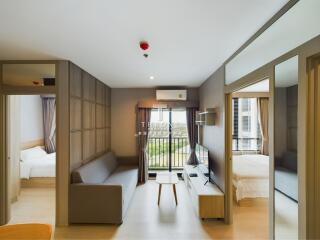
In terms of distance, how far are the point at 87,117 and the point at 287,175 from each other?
10.7 feet

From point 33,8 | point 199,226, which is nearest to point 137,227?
point 199,226

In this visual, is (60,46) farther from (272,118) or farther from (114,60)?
(272,118)

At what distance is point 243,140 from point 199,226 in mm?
3681

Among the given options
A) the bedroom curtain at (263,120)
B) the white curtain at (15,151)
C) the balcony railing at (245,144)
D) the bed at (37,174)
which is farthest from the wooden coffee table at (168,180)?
the bedroom curtain at (263,120)

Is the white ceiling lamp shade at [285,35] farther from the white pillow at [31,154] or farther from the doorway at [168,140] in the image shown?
the white pillow at [31,154]

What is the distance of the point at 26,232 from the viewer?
1323mm

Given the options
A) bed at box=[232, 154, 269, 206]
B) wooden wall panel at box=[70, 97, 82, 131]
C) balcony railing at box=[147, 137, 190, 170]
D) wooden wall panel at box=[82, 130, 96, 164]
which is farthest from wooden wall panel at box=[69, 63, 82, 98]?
bed at box=[232, 154, 269, 206]

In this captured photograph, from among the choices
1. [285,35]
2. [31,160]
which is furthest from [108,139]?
[285,35]

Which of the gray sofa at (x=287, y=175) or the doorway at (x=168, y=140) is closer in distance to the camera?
the gray sofa at (x=287, y=175)

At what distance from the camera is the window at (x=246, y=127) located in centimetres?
573

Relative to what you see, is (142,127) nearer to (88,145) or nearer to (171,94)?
(171,94)

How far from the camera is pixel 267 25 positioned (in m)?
1.72

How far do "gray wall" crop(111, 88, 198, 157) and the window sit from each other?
1777 millimetres

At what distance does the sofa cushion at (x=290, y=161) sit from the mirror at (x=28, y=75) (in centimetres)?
310
